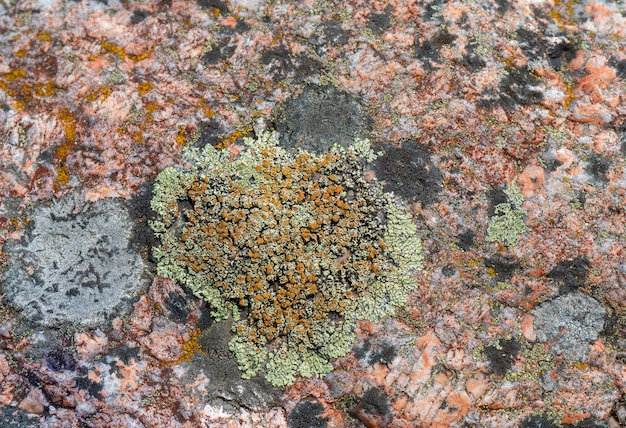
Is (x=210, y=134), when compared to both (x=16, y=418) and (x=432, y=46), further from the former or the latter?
(x=16, y=418)

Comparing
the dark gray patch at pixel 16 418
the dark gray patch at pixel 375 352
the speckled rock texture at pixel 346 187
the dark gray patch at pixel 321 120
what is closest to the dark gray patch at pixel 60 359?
the speckled rock texture at pixel 346 187

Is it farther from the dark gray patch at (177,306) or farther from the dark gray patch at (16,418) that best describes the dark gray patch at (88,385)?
the dark gray patch at (177,306)

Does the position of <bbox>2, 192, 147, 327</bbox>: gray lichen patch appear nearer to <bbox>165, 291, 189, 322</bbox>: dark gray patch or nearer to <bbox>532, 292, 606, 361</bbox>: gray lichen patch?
<bbox>165, 291, 189, 322</bbox>: dark gray patch

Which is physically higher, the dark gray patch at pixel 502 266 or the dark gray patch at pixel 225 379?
the dark gray patch at pixel 502 266

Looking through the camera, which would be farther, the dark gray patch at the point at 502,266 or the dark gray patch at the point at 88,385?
the dark gray patch at the point at 502,266

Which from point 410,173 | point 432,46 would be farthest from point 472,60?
point 410,173

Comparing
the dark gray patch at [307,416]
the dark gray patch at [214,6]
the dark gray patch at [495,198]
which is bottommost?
the dark gray patch at [307,416]

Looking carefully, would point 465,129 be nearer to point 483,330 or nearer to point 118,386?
point 483,330

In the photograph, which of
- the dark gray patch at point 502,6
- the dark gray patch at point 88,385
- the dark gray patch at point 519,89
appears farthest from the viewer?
the dark gray patch at point 502,6
